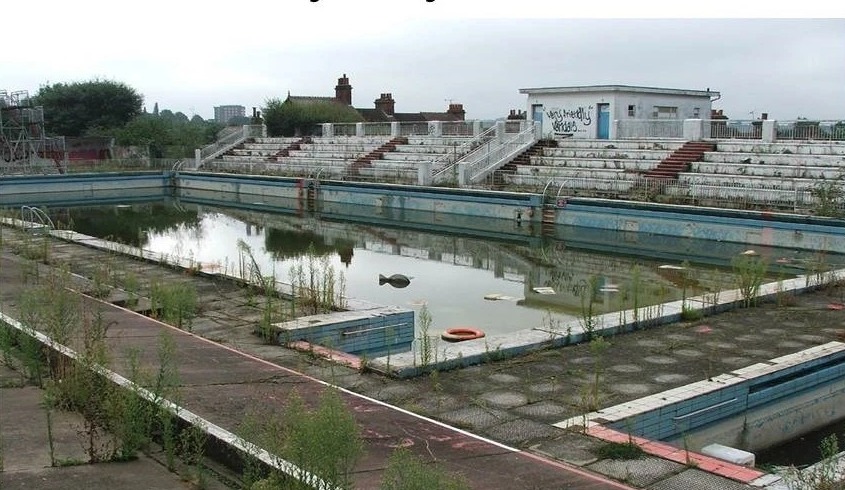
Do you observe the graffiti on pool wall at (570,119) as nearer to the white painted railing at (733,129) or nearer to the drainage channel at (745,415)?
the white painted railing at (733,129)

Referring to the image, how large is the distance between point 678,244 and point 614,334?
11.8m

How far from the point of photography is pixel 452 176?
30.3 m

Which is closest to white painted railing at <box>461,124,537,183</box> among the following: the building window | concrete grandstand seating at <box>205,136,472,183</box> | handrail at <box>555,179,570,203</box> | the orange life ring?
concrete grandstand seating at <box>205,136,472,183</box>

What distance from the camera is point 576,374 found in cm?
806

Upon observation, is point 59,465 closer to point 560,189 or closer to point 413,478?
point 413,478

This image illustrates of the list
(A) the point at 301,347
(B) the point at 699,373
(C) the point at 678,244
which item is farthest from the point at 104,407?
(C) the point at 678,244

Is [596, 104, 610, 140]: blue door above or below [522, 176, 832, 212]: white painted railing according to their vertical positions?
above

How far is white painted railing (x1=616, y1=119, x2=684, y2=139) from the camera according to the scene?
30000mm

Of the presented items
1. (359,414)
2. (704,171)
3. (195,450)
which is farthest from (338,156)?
(195,450)

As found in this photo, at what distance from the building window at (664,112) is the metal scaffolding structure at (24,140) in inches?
1058

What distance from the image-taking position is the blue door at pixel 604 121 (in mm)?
33406

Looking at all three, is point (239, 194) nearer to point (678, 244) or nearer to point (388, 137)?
point (388, 137)

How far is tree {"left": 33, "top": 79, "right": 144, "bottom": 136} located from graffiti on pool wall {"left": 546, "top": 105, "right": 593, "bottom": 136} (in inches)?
1193

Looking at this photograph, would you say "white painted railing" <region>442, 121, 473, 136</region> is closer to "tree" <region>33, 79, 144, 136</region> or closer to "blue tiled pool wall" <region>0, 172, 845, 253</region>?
"blue tiled pool wall" <region>0, 172, 845, 253</region>
